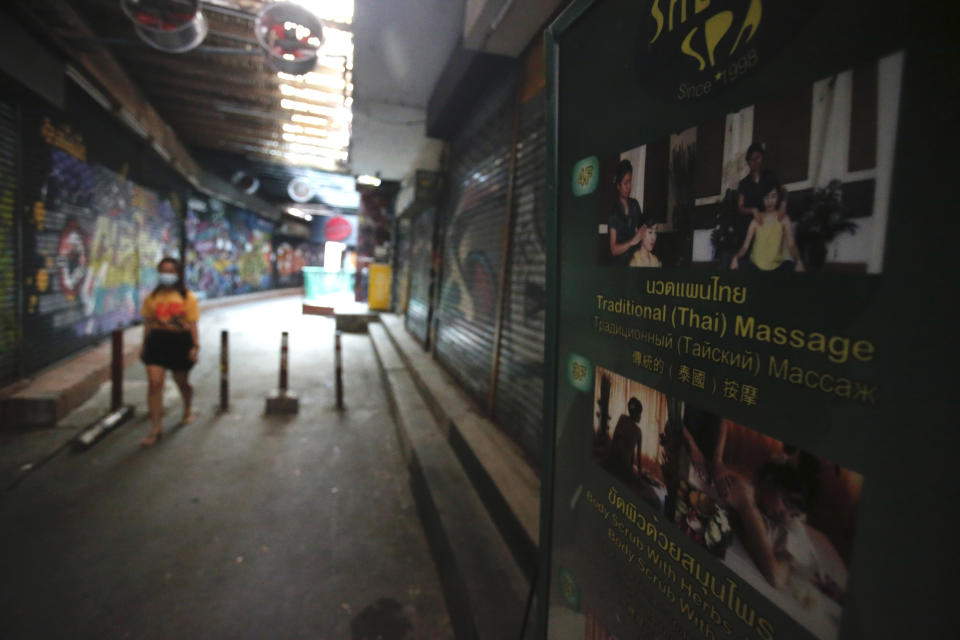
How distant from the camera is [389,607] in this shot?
8.95 ft

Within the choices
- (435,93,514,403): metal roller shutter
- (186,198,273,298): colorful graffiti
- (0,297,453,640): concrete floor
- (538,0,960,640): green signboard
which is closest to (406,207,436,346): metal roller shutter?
(435,93,514,403): metal roller shutter

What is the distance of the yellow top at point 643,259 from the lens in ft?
3.43

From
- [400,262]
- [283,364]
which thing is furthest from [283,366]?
[400,262]

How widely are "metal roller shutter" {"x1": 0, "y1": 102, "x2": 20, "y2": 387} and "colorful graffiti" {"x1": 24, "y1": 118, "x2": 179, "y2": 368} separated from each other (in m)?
0.31

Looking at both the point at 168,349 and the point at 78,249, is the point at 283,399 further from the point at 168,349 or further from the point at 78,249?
the point at 78,249

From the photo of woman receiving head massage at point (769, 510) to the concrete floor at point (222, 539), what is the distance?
2.33 meters

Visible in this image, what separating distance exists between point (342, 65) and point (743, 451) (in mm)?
7942

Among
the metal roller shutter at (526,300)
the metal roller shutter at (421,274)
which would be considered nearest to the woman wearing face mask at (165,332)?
the metal roller shutter at (526,300)

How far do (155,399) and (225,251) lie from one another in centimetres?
1516

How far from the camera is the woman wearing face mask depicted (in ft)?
15.2

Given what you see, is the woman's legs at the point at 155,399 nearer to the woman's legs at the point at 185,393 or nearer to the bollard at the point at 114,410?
the woman's legs at the point at 185,393

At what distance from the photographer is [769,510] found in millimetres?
783

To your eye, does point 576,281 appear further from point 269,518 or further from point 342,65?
point 342,65

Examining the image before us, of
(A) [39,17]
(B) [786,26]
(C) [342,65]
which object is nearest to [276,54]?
(C) [342,65]
